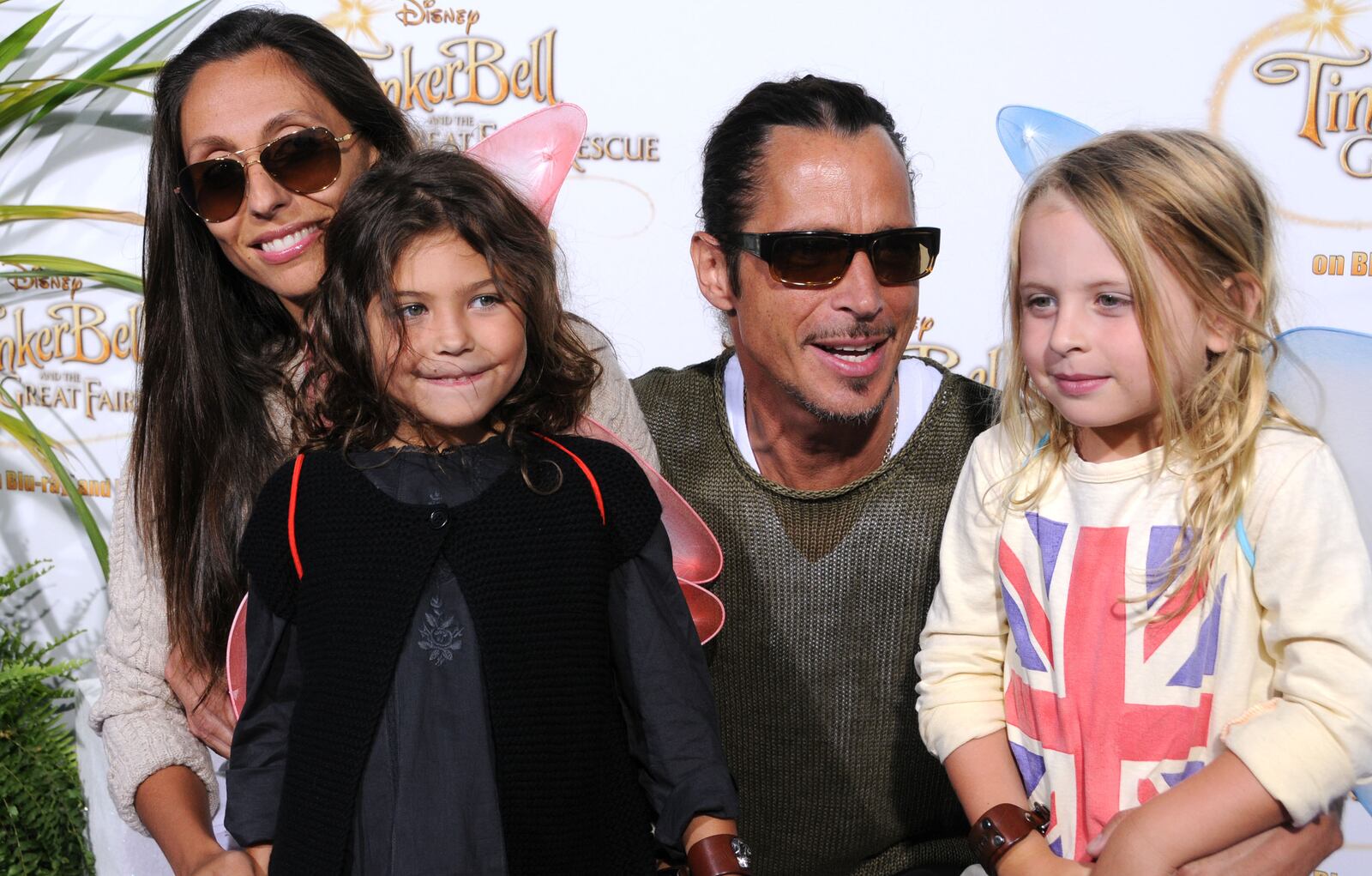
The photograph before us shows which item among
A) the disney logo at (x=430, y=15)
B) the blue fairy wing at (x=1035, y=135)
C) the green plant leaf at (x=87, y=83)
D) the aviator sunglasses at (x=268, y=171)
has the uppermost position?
the disney logo at (x=430, y=15)

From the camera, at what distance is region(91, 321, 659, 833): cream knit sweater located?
6.41 ft

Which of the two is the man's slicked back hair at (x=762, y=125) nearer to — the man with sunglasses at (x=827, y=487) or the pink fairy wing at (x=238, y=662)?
the man with sunglasses at (x=827, y=487)

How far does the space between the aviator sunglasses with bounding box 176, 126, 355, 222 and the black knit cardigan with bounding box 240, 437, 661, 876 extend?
605 mm

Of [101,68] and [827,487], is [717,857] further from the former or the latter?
[101,68]

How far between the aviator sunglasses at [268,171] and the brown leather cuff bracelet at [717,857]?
125cm

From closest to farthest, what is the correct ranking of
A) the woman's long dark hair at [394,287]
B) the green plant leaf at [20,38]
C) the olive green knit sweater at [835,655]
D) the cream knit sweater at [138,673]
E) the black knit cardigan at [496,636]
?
the black knit cardigan at [496,636] → the woman's long dark hair at [394,287] → the cream knit sweater at [138,673] → the olive green knit sweater at [835,655] → the green plant leaf at [20,38]

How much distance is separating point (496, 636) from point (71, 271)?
228 centimetres

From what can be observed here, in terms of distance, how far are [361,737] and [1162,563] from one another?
3.43ft

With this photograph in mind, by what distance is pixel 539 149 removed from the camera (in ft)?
7.41

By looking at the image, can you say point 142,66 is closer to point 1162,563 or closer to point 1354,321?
point 1162,563

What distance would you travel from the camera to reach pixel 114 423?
3.63 m

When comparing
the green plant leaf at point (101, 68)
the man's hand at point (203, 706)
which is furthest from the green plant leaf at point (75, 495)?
the man's hand at point (203, 706)

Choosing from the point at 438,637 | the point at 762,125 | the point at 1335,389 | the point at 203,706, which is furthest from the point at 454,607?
the point at 1335,389

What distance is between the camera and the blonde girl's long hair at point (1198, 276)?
154cm
